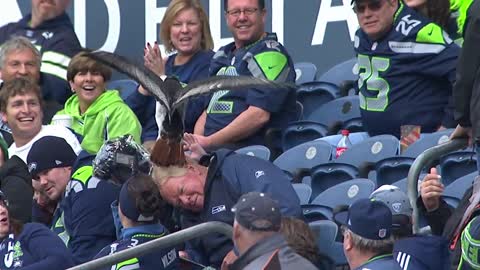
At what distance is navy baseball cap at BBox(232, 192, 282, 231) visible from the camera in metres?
5.49

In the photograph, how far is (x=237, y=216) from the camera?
557cm

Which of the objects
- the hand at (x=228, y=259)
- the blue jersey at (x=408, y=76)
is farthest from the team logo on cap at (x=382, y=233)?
the blue jersey at (x=408, y=76)

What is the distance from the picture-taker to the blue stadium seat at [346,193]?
7.55m

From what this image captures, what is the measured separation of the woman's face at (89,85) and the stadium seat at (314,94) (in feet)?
3.72

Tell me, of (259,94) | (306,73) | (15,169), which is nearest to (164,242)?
(15,169)

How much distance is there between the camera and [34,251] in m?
7.42

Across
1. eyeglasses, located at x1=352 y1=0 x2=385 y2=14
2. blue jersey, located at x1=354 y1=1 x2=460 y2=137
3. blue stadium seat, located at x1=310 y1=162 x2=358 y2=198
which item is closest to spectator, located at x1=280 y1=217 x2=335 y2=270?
blue stadium seat, located at x1=310 y1=162 x2=358 y2=198

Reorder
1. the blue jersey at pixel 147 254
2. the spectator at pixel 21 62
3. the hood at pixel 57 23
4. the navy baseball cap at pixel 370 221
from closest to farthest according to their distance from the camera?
the navy baseball cap at pixel 370 221 → the blue jersey at pixel 147 254 → the spectator at pixel 21 62 → the hood at pixel 57 23

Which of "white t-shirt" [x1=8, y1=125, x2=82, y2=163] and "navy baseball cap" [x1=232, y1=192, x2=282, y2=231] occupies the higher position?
"navy baseball cap" [x1=232, y1=192, x2=282, y2=231]

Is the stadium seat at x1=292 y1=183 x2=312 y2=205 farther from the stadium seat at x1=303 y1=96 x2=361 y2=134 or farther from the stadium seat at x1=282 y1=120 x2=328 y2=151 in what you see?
the stadium seat at x1=303 y1=96 x2=361 y2=134

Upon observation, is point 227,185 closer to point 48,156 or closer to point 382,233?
point 382,233

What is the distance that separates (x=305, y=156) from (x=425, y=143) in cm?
84

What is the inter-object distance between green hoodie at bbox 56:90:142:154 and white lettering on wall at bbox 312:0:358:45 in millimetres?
1465

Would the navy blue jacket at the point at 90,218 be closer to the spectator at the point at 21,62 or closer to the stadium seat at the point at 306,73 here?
the spectator at the point at 21,62
